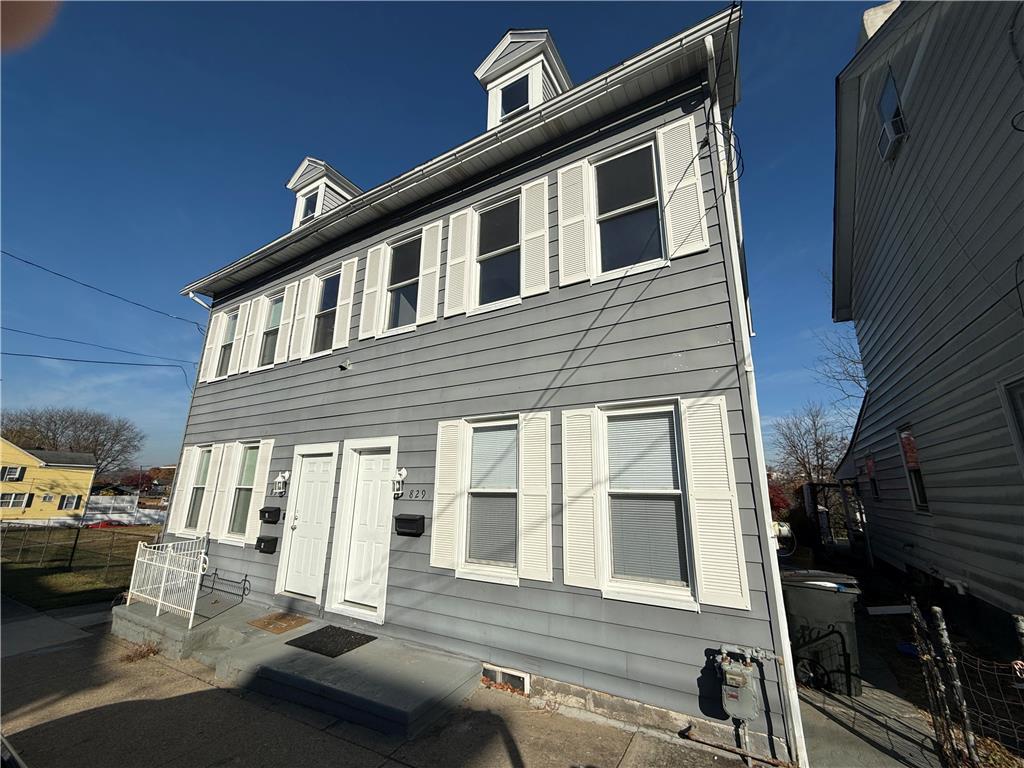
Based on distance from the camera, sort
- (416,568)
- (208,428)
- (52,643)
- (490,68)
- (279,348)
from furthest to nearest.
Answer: (208,428), (279,348), (490,68), (52,643), (416,568)

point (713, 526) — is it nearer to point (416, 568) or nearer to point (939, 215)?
point (416, 568)

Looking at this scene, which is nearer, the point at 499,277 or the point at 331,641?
the point at 331,641

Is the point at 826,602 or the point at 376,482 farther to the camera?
the point at 376,482

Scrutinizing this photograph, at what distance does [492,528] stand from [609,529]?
137cm

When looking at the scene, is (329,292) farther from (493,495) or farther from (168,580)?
(493,495)

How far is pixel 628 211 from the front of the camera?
4594mm

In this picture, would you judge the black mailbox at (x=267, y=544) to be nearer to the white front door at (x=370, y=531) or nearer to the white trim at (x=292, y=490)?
the white trim at (x=292, y=490)

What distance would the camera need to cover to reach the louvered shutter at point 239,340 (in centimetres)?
843

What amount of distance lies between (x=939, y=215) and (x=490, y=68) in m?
6.90

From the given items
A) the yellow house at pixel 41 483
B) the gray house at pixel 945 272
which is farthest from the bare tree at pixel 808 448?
the yellow house at pixel 41 483

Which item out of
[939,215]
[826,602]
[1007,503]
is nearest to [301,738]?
[826,602]

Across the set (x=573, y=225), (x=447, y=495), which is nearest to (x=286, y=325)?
(x=447, y=495)

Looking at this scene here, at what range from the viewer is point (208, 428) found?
8.57m

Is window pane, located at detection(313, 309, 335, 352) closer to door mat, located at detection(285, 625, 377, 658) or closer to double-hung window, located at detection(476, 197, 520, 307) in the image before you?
double-hung window, located at detection(476, 197, 520, 307)
